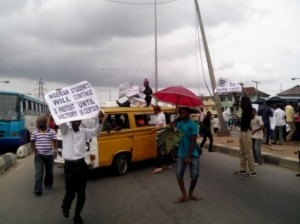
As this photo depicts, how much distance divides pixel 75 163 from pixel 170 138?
2512 millimetres

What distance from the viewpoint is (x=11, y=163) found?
46.0 feet

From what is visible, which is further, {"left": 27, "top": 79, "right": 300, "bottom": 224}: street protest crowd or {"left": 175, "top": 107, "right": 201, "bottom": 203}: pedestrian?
{"left": 175, "top": 107, "right": 201, "bottom": 203}: pedestrian

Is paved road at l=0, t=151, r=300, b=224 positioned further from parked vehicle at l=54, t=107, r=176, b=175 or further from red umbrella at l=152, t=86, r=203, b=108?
red umbrella at l=152, t=86, r=203, b=108

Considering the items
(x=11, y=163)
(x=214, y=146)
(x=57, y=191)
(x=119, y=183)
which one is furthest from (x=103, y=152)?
(x=214, y=146)

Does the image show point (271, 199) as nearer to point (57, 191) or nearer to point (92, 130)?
point (92, 130)

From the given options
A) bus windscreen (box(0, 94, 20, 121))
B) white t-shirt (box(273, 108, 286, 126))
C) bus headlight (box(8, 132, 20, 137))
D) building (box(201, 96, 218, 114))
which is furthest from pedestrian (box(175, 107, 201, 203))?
bus windscreen (box(0, 94, 20, 121))

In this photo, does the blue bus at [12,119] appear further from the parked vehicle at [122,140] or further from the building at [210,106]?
the parked vehicle at [122,140]

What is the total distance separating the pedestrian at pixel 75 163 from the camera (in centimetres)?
602

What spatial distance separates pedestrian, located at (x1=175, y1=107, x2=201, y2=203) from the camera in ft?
23.9

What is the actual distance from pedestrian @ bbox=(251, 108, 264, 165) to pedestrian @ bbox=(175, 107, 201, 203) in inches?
146

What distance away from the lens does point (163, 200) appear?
7500 millimetres

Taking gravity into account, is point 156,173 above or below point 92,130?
below

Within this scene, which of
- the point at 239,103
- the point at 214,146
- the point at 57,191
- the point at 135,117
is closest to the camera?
the point at 57,191

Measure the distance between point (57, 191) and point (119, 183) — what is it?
4.97 ft
